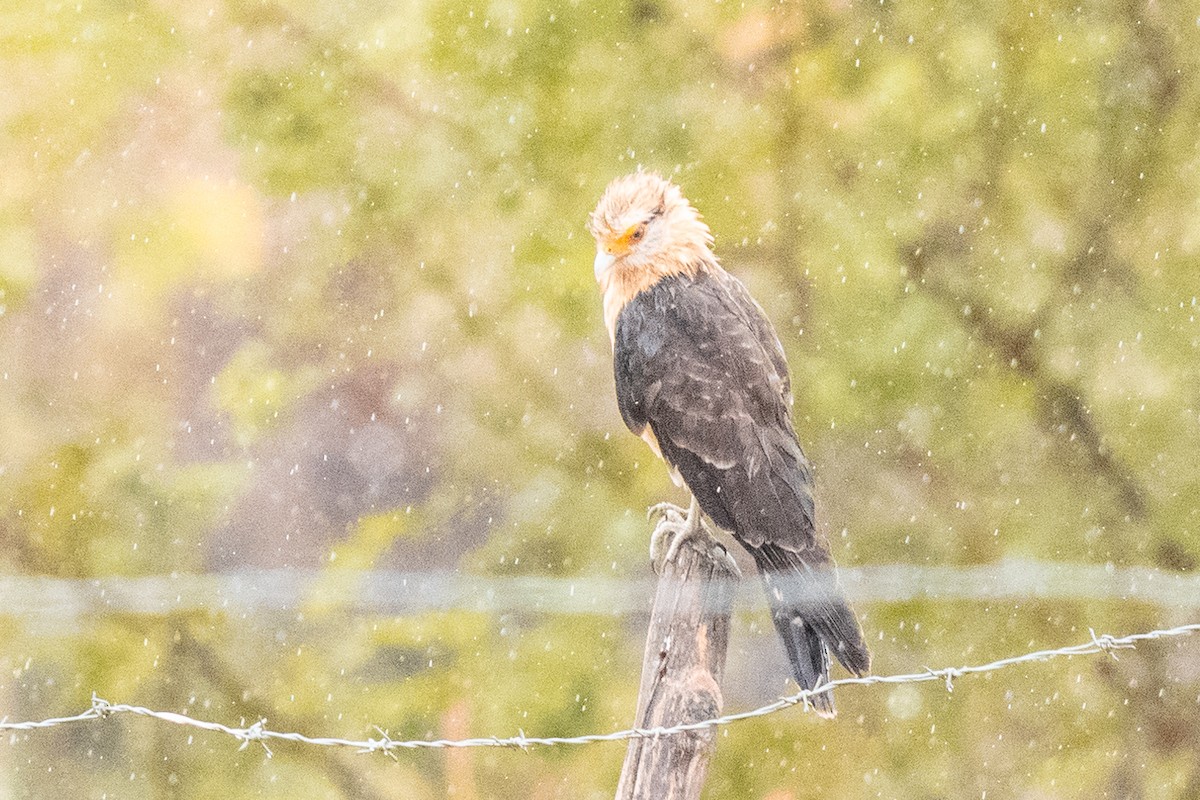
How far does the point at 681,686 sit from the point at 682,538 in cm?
33

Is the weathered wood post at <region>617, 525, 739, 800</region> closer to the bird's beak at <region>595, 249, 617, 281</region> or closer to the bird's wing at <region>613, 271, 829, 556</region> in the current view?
the bird's wing at <region>613, 271, 829, 556</region>

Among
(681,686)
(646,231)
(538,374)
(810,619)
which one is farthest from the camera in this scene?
(538,374)

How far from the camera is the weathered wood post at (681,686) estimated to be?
4.93 feet

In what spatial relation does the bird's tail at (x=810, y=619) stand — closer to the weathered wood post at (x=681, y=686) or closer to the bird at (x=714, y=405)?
the bird at (x=714, y=405)

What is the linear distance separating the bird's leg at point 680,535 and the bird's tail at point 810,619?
0.09 metres

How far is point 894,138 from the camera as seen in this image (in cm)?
233

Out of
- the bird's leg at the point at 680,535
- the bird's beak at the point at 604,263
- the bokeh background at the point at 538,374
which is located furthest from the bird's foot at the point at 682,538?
the bird's beak at the point at 604,263

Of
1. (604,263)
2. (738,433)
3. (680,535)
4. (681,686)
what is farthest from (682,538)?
(604,263)

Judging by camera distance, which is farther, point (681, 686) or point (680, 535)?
point (680, 535)

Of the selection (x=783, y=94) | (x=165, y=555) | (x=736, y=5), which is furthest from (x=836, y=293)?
(x=165, y=555)

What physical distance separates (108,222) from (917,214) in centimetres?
149

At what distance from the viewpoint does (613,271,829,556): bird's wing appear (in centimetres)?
183

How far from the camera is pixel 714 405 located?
188 centimetres

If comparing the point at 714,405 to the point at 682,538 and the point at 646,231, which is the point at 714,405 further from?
the point at 646,231
